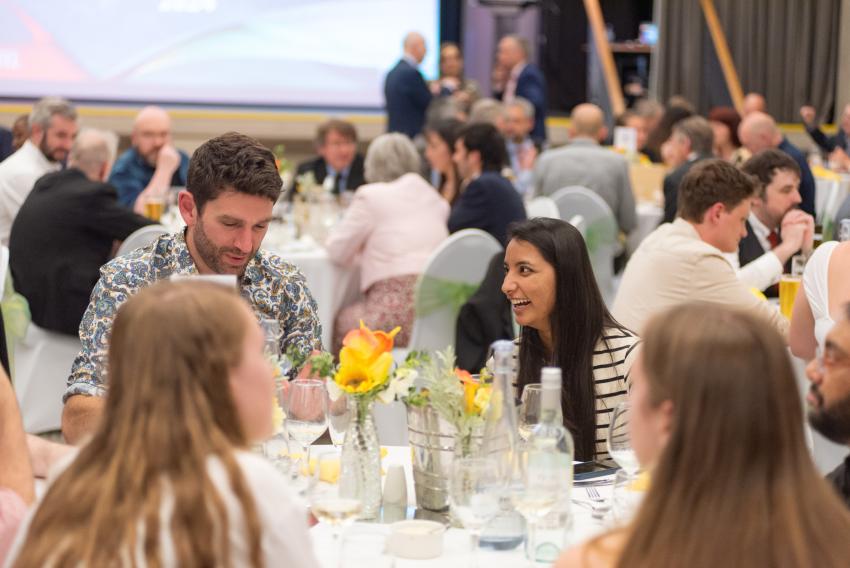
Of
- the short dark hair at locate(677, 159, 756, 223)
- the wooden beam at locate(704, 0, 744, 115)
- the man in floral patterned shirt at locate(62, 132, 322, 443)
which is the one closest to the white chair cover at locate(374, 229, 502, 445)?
the short dark hair at locate(677, 159, 756, 223)

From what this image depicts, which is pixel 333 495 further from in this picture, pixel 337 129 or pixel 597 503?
pixel 337 129

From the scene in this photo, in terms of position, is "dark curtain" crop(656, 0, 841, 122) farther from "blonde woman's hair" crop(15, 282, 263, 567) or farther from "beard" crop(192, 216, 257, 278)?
"blonde woman's hair" crop(15, 282, 263, 567)

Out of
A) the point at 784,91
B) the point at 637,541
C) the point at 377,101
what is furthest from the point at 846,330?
the point at 784,91

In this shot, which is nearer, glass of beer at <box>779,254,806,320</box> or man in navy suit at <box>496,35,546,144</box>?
glass of beer at <box>779,254,806,320</box>

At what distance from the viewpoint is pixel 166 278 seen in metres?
2.70

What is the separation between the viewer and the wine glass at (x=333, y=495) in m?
1.89

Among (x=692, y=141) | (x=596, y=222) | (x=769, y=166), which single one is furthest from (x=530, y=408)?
(x=692, y=141)

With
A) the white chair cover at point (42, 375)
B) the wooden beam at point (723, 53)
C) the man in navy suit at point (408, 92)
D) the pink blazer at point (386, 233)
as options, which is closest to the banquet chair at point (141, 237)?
the white chair cover at point (42, 375)

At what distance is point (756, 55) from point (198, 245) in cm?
1066

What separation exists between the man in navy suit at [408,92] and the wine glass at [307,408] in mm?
7270

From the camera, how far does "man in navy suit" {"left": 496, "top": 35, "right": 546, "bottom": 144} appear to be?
407 inches

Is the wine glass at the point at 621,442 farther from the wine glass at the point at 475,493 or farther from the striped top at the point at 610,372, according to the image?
the striped top at the point at 610,372

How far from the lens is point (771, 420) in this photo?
143cm

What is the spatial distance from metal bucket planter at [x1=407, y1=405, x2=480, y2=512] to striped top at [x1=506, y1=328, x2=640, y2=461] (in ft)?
2.39
